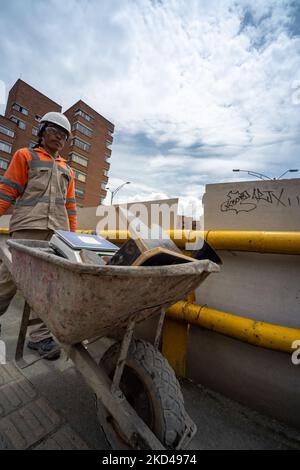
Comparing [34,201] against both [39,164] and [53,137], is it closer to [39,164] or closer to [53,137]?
[39,164]

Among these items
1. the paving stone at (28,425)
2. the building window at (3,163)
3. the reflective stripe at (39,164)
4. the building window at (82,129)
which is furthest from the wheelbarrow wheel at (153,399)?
the building window at (82,129)

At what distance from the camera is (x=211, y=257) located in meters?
1.11

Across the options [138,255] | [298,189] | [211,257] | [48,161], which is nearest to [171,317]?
[211,257]

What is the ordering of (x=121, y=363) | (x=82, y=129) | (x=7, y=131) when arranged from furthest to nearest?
(x=82, y=129)
(x=7, y=131)
(x=121, y=363)

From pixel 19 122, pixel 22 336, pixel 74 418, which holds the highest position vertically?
pixel 19 122

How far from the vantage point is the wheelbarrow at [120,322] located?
0.76 m

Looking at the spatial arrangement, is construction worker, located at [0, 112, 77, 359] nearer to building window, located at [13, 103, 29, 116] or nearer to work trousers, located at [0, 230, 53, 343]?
work trousers, located at [0, 230, 53, 343]

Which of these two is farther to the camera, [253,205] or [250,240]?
[253,205]

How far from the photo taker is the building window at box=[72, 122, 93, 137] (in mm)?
34469

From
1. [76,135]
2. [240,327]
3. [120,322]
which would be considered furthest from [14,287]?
[76,135]

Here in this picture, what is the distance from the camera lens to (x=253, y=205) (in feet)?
5.62

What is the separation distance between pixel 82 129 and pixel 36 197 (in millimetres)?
38305

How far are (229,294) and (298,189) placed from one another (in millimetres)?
912
